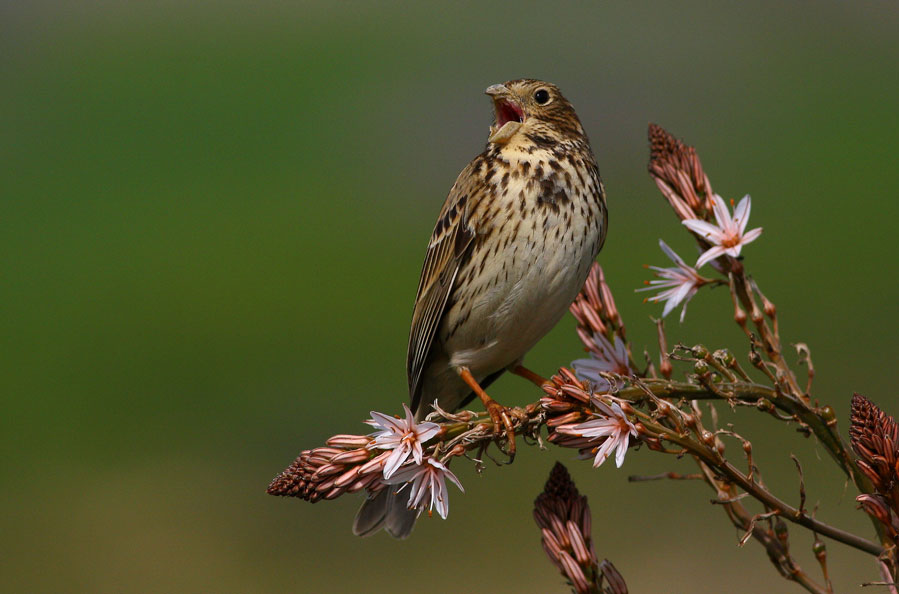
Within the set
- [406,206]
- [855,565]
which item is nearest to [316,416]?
[855,565]

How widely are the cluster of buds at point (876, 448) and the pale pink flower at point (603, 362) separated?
982 mm

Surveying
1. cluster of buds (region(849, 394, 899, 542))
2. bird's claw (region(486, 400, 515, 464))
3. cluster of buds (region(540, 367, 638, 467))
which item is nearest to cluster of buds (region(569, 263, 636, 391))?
bird's claw (region(486, 400, 515, 464))

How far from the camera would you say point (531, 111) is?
15.8 ft

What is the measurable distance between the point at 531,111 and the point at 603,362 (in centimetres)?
171

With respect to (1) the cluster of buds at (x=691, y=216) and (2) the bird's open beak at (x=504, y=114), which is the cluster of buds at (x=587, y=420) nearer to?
(1) the cluster of buds at (x=691, y=216)

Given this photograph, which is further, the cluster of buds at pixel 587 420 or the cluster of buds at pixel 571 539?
the cluster of buds at pixel 571 539

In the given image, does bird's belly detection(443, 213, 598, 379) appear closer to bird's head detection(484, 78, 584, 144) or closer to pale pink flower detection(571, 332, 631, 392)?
bird's head detection(484, 78, 584, 144)

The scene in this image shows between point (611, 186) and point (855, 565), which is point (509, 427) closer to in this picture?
point (855, 565)

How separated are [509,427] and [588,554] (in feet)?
1.47

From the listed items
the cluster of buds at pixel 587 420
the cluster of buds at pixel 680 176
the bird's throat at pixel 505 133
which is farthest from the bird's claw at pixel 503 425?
the bird's throat at pixel 505 133

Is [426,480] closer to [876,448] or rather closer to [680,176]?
[876,448]

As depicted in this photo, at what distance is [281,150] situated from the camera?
23.3 meters

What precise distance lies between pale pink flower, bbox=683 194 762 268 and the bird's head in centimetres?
153

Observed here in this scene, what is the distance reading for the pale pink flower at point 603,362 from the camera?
3404 millimetres
